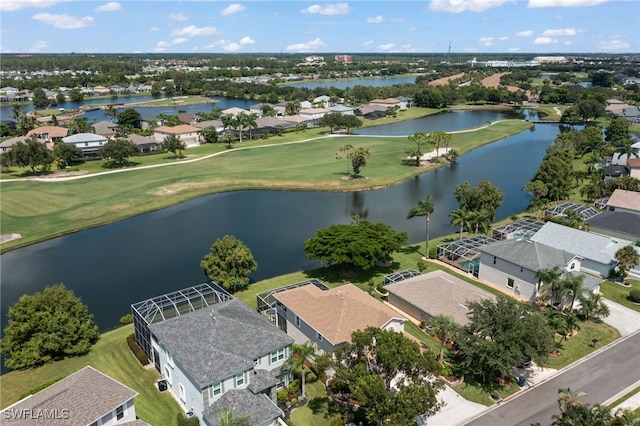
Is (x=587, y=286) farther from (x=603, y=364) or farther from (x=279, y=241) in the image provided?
(x=279, y=241)

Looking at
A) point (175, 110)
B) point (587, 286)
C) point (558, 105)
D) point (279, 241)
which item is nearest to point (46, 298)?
point (279, 241)

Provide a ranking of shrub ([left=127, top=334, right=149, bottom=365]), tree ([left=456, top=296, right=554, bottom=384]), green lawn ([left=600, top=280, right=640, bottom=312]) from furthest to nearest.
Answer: green lawn ([left=600, top=280, right=640, bottom=312]) → shrub ([left=127, top=334, right=149, bottom=365]) → tree ([left=456, top=296, right=554, bottom=384])

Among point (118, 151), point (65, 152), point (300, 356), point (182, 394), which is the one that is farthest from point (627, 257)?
point (65, 152)

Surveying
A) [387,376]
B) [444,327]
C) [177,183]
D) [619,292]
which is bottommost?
[619,292]

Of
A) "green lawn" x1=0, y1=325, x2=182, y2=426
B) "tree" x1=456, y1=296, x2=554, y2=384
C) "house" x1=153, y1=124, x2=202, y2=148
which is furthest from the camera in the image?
"house" x1=153, y1=124, x2=202, y2=148

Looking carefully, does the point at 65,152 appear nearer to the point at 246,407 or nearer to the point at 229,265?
the point at 229,265

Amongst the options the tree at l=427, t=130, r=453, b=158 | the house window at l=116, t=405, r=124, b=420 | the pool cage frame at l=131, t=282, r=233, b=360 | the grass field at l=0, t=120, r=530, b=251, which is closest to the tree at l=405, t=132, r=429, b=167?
A: the tree at l=427, t=130, r=453, b=158

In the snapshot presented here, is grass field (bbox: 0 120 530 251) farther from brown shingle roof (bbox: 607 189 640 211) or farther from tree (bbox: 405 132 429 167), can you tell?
brown shingle roof (bbox: 607 189 640 211)

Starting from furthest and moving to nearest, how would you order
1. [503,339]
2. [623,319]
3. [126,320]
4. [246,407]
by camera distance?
[126,320], [623,319], [503,339], [246,407]
